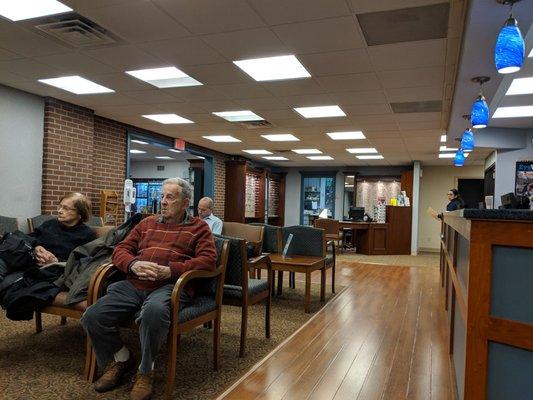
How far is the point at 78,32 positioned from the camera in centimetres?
348

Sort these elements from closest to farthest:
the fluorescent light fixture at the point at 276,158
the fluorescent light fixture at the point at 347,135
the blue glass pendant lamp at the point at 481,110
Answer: the blue glass pendant lamp at the point at 481,110, the fluorescent light fixture at the point at 347,135, the fluorescent light fixture at the point at 276,158

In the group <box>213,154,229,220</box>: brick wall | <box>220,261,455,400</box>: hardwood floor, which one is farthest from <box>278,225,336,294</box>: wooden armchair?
<box>213,154,229,220</box>: brick wall

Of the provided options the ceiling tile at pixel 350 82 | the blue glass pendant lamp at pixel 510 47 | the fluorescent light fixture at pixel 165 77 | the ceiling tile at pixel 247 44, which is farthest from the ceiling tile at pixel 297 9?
the fluorescent light fixture at pixel 165 77

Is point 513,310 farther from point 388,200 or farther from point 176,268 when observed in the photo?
point 388,200

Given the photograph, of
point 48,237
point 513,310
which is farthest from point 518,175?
point 48,237

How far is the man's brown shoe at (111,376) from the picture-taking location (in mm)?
2326

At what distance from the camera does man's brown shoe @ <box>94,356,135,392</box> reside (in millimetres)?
2326

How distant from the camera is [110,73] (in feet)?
14.9

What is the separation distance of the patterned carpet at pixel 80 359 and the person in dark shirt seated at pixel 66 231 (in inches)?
27.8

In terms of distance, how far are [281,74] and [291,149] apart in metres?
5.40

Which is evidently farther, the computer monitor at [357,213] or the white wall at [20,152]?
the computer monitor at [357,213]

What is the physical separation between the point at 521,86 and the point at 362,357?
12.7 feet

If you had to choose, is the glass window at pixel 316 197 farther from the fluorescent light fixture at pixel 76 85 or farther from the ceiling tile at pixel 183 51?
the ceiling tile at pixel 183 51

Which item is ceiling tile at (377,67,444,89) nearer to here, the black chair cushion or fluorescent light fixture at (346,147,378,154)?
the black chair cushion
